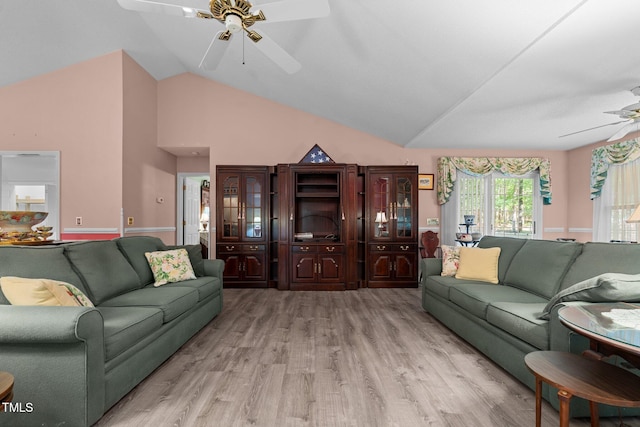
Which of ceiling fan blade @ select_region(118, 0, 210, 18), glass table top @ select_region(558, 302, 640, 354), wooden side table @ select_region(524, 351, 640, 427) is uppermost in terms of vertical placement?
ceiling fan blade @ select_region(118, 0, 210, 18)

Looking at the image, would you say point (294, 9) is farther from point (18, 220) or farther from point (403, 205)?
point (403, 205)

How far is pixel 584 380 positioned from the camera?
141 centimetres

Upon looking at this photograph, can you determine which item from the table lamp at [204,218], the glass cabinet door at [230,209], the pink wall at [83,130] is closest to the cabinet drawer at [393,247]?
the glass cabinet door at [230,209]

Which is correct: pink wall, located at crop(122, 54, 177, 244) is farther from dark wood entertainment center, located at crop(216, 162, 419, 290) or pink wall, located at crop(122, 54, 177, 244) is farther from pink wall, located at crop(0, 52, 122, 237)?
dark wood entertainment center, located at crop(216, 162, 419, 290)

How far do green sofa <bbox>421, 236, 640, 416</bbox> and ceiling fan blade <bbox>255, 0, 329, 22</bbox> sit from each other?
253cm

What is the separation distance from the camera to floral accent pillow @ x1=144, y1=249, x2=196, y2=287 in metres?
3.33

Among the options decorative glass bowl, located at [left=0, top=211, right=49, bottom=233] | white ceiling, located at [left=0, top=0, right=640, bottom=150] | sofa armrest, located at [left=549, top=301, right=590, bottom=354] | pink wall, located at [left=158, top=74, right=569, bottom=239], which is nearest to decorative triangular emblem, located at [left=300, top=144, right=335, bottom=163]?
pink wall, located at [left=158, top=74, right=569, bottom=239]

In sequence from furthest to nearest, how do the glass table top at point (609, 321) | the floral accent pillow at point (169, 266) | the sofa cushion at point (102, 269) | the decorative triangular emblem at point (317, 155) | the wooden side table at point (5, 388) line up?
the decorative triangular emblem at point (317, 155) < the floral accent pillow at point (169, 266) < the sofa cushion at point (102, 269) < the glass table top at point (609, 321) < the wooden side table at point (5, 388)

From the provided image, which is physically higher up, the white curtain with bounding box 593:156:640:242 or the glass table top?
the white curtain with bounding box 593:156:640:242

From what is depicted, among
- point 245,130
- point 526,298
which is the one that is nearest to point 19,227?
point 245,130

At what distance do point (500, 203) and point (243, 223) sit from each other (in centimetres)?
486

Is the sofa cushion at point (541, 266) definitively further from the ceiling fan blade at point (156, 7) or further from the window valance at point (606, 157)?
the ceiling fan blade at point (156, 7)

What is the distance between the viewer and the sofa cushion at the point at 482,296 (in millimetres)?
2650

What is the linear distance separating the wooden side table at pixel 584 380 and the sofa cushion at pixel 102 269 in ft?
9.72
